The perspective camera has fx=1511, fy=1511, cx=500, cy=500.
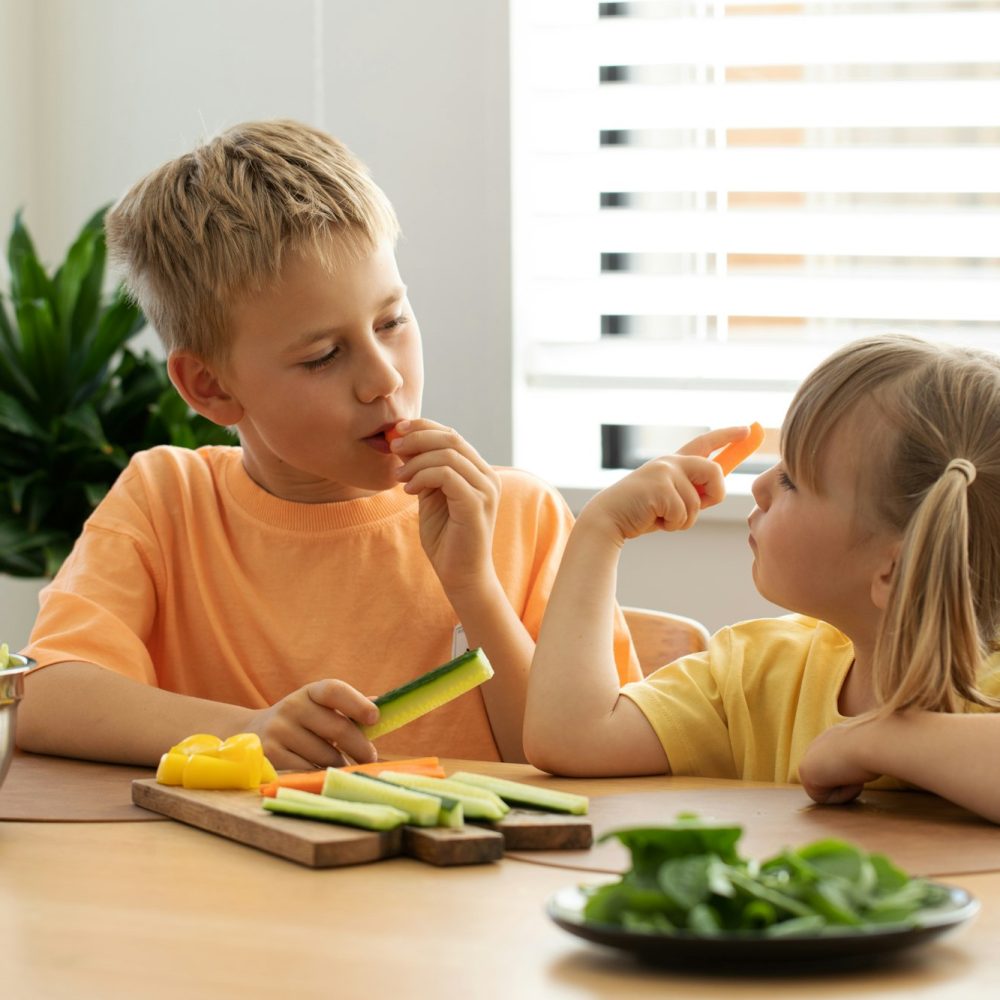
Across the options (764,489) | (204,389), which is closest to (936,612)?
(764,489)

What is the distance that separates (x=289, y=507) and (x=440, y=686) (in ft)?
1.74

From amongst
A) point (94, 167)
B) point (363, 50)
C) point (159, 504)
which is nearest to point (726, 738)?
point (159, 504)

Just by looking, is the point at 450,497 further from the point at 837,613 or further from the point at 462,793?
the point at 462,793

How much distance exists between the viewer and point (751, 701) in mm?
1358

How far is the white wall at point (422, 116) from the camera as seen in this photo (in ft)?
8.69

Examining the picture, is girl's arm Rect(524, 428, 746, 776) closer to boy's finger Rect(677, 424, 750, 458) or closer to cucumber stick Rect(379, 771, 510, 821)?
boy's finger Rect(677, 424, 750, 458)

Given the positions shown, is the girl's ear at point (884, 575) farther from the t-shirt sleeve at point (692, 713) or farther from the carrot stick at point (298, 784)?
the carrot stick at point (298, 784)

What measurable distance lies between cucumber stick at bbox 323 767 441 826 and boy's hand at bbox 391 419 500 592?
46 centimetres

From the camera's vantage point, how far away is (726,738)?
134 centimetres

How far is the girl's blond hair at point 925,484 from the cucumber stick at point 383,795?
373 mm

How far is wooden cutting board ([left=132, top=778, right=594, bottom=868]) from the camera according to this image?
938mm

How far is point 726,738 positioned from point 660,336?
1.64 metres

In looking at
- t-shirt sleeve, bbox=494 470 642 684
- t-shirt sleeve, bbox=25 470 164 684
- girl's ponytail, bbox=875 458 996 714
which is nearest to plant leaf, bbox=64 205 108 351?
t-shirt sleeve, bbox=25 470 164 684

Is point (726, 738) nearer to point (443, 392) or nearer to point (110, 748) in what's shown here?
point (110, 748)
